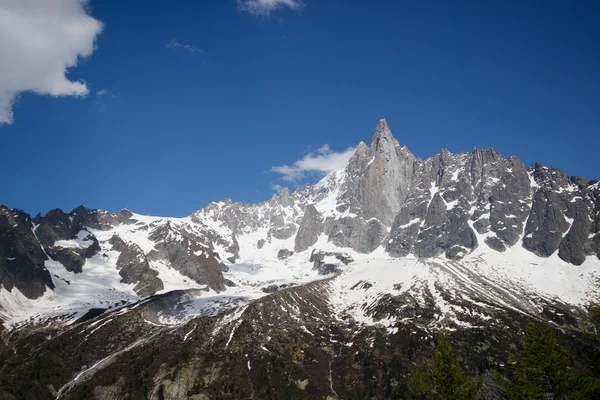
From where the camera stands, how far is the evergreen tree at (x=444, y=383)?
48.6 meters

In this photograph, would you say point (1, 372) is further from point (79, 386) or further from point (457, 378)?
point (457, 378)

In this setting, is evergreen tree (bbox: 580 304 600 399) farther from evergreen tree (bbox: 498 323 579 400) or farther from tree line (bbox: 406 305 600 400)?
evergreen tree (bbox: 498 323 579 400)

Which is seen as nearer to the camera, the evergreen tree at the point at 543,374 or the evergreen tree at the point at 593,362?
the evergreen tree at the point at 593,362

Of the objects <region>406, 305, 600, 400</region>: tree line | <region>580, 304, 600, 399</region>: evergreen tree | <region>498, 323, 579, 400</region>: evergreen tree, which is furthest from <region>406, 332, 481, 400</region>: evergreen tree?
<region>580, 304, 600, 399</region>: evergreen tree

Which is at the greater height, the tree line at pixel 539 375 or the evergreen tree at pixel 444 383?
the tree line at pixel 539 375

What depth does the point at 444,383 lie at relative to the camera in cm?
4988

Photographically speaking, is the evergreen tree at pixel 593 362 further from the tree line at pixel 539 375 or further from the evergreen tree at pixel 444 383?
the evergreen tree at pixel 444 383

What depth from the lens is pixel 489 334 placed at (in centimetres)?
19512


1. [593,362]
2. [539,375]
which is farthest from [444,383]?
[593,362]

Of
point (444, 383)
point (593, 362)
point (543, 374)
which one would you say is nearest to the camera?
point (593, 362)

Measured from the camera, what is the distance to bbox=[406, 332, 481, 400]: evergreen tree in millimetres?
48625

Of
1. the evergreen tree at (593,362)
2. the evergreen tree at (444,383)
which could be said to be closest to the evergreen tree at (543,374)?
the evergreen tree at (593,362)

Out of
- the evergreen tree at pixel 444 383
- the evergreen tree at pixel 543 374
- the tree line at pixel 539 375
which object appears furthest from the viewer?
the evergreen tree at pixel 444 383

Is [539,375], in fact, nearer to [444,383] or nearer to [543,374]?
[543,374]
